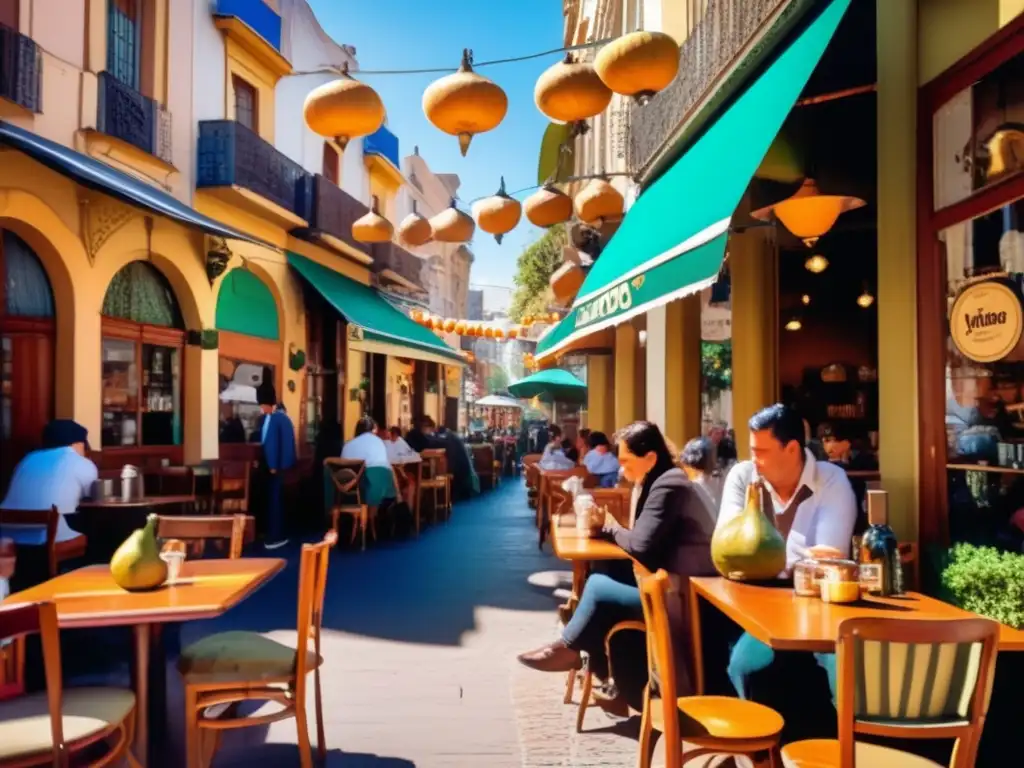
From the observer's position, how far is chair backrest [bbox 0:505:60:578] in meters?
5.10

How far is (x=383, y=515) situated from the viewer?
12688 mm

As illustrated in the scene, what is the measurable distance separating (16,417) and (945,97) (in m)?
9.06

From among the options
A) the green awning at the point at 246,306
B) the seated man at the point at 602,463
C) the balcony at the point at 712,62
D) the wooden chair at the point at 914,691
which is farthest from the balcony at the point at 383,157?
the wooden chair at the point at 914,691

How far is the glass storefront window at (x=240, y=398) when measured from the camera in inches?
555

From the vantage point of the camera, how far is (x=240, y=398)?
573 inches

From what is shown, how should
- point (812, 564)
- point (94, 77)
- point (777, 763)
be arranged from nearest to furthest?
point (777, 763), point (812, 564), point (94, 77)

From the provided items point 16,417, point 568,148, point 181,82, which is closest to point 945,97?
point 568,148

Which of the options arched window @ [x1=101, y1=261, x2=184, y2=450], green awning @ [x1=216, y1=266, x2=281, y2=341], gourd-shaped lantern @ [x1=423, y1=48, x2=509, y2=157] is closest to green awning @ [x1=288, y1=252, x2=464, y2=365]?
green awning @ [x1=216, y1=266, x2=281, y2=341]

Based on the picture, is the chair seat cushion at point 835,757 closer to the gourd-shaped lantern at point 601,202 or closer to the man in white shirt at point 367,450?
the gourd-shaped lantern at point 601,202

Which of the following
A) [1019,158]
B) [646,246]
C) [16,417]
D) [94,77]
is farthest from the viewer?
[94,77]

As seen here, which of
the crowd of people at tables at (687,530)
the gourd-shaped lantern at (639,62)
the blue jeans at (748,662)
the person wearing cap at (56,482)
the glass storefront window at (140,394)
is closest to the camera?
the blue jeans at (748,662)

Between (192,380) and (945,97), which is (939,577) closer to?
(945,97)

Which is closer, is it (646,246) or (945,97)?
(945,97)

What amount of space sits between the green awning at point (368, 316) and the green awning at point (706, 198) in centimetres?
866
